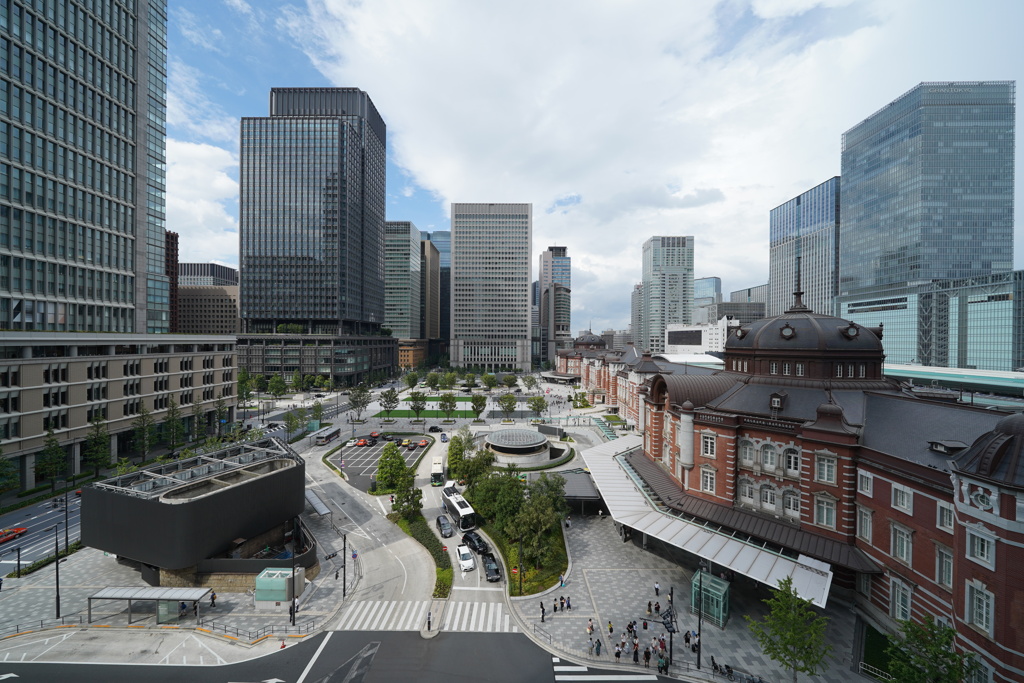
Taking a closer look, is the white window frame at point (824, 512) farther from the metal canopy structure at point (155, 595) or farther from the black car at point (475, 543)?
the metal canopy structure at point (155, 595)

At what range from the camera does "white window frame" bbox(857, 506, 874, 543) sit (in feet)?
94.1

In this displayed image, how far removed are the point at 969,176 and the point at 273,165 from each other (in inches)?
8005

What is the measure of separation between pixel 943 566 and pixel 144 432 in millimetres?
82713

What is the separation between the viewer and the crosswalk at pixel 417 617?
2853 cm

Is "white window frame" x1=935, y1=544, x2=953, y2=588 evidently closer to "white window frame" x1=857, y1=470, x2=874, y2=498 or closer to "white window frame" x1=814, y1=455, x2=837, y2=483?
"white window frame" x1=857, y1=470, x2=874, y2=498

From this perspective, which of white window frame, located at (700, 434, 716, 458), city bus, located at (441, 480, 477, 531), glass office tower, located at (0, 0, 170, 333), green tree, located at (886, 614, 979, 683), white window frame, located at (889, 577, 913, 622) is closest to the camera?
green tree, located at (886, 614, 979, 683)

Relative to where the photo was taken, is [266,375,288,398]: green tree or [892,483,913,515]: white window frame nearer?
[892,483,913,515]: white window frame

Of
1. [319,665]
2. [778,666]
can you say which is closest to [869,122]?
[778,666]

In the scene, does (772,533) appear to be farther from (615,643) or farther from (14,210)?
(14,210)

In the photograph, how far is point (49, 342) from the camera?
169 feet

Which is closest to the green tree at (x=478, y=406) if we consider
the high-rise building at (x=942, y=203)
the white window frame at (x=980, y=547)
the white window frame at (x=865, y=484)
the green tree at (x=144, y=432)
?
the green tree at (x=144, y=432)

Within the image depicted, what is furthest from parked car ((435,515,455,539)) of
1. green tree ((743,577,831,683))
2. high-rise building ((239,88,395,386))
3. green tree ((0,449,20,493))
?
high-rise building ((239,88,395,386))

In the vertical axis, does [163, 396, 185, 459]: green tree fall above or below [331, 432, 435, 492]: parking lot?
above

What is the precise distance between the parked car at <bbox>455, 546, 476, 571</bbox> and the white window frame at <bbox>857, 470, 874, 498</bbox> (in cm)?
2986
